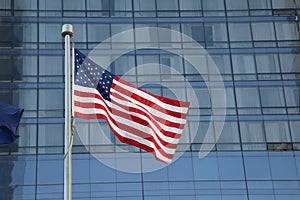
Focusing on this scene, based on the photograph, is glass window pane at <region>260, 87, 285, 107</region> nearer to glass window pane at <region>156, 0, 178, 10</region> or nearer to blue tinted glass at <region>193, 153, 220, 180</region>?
blue tinted glass at <region>193, 153, 220, 180</region>

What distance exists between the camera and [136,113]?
14219 mm

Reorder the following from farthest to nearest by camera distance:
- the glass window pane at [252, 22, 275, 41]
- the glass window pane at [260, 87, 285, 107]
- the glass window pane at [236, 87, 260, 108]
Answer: the glass window pane at [252, 22, 275, 41]
the glass window pane at [260, 87, 285, 107]
the glass window pane at [236, 87, 260, 108]

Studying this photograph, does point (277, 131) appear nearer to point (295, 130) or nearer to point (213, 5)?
point (295, 130)

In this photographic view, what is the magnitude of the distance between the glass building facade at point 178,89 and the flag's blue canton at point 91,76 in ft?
60.4

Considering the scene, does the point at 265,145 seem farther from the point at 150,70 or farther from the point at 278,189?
the point at 150,70

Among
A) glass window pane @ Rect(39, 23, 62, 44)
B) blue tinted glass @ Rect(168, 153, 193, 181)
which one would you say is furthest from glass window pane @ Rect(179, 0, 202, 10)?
blue tinted glass @ Rect(168, 153, 193, 181)

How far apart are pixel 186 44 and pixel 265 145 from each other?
696cm

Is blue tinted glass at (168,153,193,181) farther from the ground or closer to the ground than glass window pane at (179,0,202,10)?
closer to the ground

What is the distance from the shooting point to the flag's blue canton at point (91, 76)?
13.6 metres

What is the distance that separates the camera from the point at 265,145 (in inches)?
1335

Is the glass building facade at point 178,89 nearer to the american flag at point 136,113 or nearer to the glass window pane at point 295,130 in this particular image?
the glass window pane at point 295,130

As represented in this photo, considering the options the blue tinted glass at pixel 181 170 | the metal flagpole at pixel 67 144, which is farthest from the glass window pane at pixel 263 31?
the metal flagpole at pixel 67 144

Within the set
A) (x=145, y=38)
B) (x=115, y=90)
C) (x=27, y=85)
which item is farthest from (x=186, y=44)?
(x=115, y=90)

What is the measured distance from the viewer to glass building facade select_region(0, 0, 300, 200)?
106 ft
